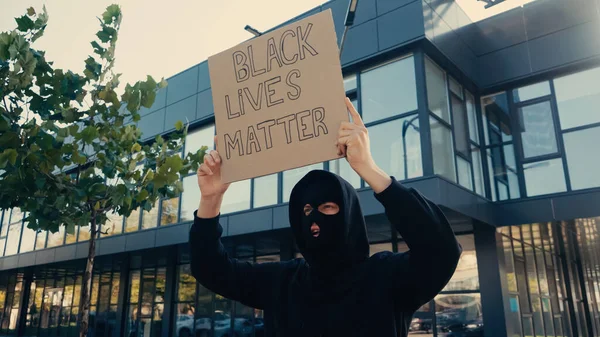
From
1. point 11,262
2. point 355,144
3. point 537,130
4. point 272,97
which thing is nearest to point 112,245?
point 11,262

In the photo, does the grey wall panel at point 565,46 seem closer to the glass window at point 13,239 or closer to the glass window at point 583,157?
the glass window at point 583,157

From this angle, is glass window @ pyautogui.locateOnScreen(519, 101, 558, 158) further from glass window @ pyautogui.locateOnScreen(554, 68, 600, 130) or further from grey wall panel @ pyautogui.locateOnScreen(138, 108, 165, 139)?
grey wall panel @ pyautogui.locateOnScreen(138, 108, 165, 139)

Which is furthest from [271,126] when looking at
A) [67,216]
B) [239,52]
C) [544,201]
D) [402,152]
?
[544,201]

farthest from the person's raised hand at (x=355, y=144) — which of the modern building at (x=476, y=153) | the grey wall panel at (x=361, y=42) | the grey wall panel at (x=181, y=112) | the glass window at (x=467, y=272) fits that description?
the grey wall panel at (x=181, y=112)

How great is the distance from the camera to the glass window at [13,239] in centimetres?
2175

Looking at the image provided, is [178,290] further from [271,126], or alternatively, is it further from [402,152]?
[271,126]

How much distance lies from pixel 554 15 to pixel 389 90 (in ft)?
13.9

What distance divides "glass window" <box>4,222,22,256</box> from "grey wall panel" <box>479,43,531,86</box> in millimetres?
19281

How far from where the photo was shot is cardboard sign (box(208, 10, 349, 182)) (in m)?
2.23

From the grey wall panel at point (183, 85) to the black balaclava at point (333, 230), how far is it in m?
13.0

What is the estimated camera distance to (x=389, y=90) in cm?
1072

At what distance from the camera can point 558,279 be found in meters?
14.4

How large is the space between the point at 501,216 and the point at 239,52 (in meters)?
9.65

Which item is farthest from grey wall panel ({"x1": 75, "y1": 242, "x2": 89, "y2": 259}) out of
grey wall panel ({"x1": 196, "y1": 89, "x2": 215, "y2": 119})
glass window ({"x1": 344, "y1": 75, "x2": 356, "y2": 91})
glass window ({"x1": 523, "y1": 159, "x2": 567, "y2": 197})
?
glass window ({"x1": 523, "y1": 159, "x2": 567, "y2": 197})
